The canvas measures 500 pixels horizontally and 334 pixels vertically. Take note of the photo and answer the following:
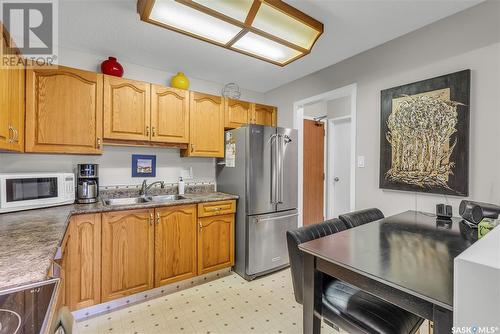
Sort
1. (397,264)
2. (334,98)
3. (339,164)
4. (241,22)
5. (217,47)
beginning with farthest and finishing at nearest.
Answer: (339,164), (334,98), (217,47), (241,22), (397,264)

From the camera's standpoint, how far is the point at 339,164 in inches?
158

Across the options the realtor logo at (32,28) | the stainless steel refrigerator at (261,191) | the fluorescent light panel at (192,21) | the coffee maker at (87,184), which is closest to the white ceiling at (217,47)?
the realtor logo at (32,28)

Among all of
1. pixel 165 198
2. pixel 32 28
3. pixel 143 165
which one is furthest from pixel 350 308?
pixel 32 28

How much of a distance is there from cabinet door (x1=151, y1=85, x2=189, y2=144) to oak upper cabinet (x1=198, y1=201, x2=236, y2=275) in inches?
32.9

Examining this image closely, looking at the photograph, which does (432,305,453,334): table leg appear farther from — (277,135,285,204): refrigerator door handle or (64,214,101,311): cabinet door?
(64,214,101,311): cabinet door

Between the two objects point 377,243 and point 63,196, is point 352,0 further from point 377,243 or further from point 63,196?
point 63,196

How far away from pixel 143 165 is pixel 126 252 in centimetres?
102

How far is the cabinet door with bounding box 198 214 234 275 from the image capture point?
2447 millimetres

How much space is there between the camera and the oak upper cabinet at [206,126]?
8.87ft

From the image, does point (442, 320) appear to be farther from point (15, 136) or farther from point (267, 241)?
point (15, 136)

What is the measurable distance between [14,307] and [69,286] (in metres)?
1.46

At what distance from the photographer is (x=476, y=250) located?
2.19 feet

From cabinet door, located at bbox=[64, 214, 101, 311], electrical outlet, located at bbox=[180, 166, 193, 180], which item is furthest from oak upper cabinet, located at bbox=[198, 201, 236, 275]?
cabinet door, located at bbox=[64, 214, 101, 311]

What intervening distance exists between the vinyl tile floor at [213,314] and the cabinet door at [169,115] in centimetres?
161
